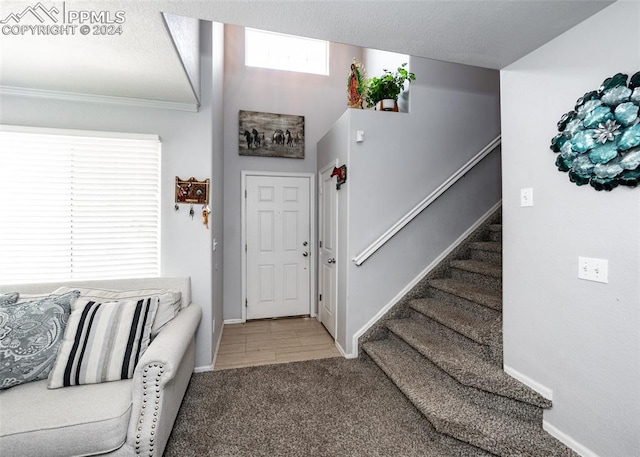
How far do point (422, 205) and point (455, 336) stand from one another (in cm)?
124

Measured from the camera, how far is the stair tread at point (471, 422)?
61.2 inches

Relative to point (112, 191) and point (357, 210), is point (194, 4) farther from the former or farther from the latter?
point (357, 210)

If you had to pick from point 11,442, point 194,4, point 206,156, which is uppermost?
point 194,4

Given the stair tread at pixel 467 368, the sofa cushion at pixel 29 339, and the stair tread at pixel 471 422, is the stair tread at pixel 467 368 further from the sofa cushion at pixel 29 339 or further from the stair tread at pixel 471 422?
the sofa cushion at pixel 29 339

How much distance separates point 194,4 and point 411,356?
2762mm

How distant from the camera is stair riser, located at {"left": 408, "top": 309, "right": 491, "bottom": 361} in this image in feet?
6.81

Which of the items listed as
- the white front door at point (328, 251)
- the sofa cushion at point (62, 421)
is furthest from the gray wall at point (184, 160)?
the white front door at point (328, 251)

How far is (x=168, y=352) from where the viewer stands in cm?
153

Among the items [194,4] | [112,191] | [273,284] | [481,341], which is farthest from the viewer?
[273,284]

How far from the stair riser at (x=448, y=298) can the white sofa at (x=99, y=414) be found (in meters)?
2.23

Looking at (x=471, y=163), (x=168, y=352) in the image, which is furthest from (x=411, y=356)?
(x=471, y=163)

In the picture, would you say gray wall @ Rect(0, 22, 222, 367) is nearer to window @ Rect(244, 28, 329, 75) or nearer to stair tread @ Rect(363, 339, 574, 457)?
window @ Rect(244, 28, 329, 75)

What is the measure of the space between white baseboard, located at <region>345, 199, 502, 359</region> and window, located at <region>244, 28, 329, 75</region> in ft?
9.42

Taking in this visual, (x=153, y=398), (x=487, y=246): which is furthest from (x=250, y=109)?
(x=153, y=398)
